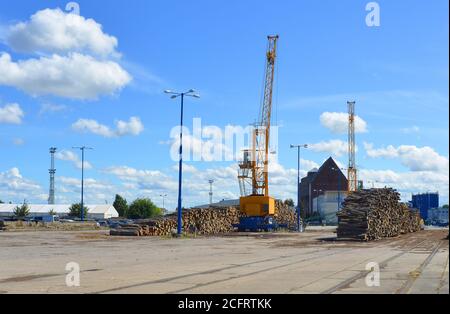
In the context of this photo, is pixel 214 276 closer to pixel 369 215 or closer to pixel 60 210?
pixel 369 215

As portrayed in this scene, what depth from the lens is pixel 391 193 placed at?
5369 cm

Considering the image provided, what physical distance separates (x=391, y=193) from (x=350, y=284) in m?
40.9

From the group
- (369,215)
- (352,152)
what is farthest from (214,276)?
(352,152)

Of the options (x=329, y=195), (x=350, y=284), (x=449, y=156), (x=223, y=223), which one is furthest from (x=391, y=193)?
(x=329, y=195)

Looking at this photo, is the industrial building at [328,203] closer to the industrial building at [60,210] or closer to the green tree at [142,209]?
the green tree at [142,209]

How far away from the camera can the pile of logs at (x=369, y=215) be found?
1773 inches

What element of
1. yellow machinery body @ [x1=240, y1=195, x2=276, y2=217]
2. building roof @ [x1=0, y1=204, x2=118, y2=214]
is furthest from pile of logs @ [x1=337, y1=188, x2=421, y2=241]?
building roof @ [x1=0, y1=204, x2=118, y2=214]

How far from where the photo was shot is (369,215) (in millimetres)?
45406

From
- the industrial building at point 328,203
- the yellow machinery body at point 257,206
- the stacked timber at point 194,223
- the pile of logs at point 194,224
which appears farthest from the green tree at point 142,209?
the yellow machinery body at point 257,206

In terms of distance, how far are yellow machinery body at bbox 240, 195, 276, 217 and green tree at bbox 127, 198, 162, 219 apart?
97.8m

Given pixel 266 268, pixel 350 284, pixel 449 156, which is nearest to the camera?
pixel 449 156

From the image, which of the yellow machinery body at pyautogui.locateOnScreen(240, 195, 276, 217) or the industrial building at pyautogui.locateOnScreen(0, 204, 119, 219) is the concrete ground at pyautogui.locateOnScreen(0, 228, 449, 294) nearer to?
the yellow machinery body at pyautogui.locateOnScreen(240, 195, 276, 217)

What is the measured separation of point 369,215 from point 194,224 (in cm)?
2179
